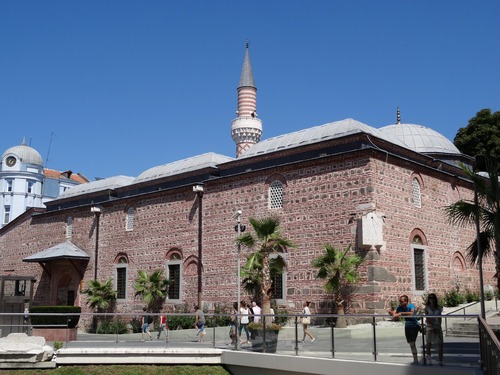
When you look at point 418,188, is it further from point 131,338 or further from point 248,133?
point 248,133

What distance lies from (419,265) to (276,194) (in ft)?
16.7

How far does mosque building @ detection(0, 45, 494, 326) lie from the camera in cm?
1728

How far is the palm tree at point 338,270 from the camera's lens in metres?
16.2

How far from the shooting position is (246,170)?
2117 centimetres

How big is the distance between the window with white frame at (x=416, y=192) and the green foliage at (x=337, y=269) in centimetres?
338

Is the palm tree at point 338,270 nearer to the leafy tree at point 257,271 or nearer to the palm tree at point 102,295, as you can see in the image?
the leafy tree at point 257,271

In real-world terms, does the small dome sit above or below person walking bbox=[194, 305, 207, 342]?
above

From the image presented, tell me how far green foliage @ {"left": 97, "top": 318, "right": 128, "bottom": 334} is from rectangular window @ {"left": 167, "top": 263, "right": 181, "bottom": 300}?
705 cm

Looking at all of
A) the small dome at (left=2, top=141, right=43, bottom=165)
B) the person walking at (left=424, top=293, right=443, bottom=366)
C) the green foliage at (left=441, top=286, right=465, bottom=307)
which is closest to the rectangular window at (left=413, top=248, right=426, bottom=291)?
the green foliage at (left=441, top=286, right=465, bottom=307)

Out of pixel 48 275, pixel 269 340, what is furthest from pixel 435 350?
pixel 48 275

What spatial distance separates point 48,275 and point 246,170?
1228cm

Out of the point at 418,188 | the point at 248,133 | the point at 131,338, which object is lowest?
the point at 131,338

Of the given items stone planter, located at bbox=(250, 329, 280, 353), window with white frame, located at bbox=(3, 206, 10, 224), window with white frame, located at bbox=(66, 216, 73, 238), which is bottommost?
stone planter, located at bbox=(250, 329, 280, 353)

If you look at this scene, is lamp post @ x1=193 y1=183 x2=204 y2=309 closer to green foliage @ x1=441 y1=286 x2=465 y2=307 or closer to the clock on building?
green foliage @ x1=441 y1=286 x2=465 y2=307
